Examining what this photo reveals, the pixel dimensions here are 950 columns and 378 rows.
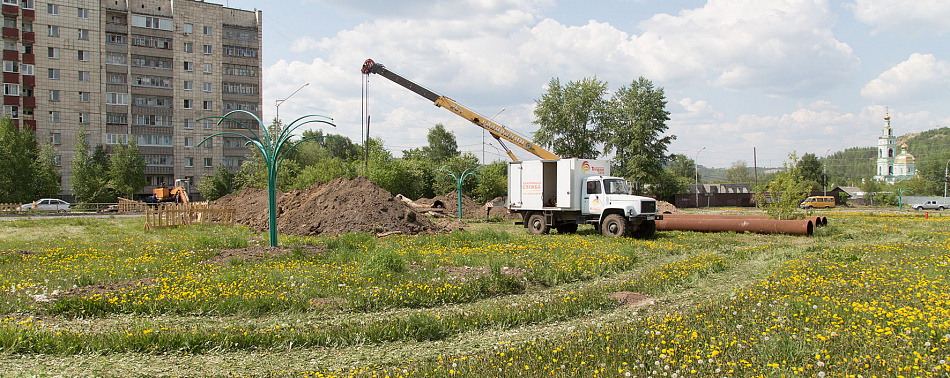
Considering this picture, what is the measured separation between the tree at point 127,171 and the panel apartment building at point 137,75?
1.86 m

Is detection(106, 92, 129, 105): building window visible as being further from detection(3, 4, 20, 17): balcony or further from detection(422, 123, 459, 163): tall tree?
detection(422, 123, 459, 163): tall tree

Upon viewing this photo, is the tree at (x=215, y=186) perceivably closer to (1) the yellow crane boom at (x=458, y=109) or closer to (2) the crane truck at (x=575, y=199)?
(1) the yellow crane boom at (x=458, y=109)

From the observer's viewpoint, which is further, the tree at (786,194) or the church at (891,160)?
the church at (891,160)

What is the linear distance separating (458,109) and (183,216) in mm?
15405

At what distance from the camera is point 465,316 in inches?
303

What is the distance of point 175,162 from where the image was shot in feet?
219

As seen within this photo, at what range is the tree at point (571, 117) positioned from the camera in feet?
200

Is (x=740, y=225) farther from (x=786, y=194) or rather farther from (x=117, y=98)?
(x=117, y=98)

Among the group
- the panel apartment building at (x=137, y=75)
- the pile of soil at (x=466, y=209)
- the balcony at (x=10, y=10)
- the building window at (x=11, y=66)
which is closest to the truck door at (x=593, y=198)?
the pile of soil at (x=466, y=209)

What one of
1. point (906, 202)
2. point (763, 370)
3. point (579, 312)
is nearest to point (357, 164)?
point (579, 312)

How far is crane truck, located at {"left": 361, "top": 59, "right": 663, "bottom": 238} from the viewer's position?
810 inches

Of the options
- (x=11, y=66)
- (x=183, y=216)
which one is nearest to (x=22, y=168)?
(x=11, y=66)

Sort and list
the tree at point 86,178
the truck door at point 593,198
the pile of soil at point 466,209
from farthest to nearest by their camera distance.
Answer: the tree at point 86,178
the pile of soil at point 466,209
the truck door at point 593,198

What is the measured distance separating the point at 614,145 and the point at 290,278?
56576 mm
